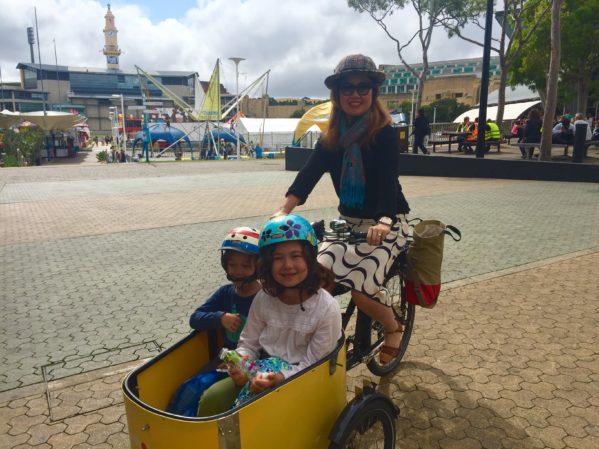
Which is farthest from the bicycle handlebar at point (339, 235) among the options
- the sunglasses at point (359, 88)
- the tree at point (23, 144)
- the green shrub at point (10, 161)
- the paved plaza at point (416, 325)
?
the tree at point (23, 144)

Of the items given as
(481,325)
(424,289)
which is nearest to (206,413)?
(424,289)

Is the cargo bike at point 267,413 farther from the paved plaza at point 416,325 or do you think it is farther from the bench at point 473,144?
the bench at point 473,144

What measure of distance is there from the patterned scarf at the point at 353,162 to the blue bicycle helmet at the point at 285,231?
708 millimetres

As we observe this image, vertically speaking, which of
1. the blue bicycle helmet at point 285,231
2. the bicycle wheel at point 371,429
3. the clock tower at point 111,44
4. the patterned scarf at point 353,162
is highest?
the clock tower at point 111,44

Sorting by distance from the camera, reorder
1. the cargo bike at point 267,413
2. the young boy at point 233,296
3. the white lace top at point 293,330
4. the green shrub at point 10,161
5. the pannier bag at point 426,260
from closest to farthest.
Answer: the cargo bike at point 267,413, the white lace top at point 293,330, the young boy at point 233,296, the pannier bag at point 426,260, the green shrub at point 10,161

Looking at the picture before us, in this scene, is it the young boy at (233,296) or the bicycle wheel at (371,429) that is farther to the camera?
the young boy at (233,296)

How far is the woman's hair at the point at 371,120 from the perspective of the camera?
2.73m

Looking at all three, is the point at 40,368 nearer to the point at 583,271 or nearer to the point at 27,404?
the point at 27,404

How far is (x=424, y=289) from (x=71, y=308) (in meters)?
3.48

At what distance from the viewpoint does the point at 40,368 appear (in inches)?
138

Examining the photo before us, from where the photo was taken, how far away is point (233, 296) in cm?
269

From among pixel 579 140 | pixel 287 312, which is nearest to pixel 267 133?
pixel 579 140

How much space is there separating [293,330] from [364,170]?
1.05m

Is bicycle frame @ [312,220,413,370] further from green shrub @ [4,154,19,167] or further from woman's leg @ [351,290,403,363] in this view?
green shrub @ [4,154,19,167]
